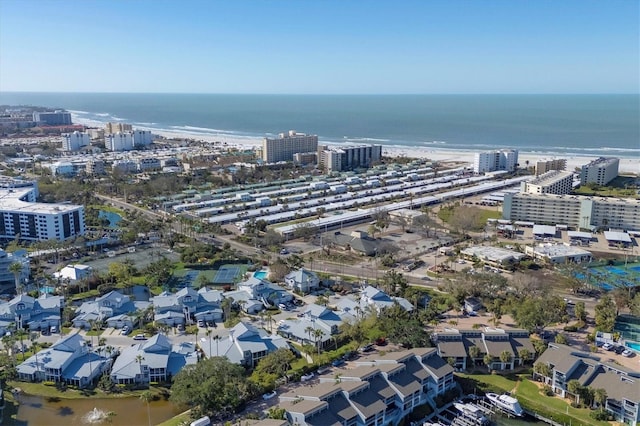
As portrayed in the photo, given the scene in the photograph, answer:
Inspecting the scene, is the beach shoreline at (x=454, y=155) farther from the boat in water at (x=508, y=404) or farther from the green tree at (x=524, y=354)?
the boat in water at (x=508, y=404)

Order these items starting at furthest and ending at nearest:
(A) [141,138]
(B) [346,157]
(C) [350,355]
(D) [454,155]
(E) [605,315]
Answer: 1. (A) [141,138]
2. (D) [454,155]
3. (B) [346,157]
4. (E) [605,315]
5. (C) [350,355]

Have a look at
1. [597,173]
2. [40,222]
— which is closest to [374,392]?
[40,222]

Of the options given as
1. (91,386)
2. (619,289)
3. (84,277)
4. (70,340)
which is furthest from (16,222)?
(619,289)

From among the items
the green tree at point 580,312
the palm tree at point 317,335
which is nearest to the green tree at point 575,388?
the green tree at point 580,312

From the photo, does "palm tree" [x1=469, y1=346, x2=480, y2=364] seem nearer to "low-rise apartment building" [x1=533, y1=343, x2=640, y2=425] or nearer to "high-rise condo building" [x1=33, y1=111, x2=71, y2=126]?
"low-rise apartment building" [x1=533, y1=343, x2=640, y2=425]

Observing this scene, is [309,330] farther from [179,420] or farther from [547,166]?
[547,166]

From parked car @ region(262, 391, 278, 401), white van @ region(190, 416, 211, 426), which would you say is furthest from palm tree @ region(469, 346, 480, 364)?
white van @ region(190, 416, 211, 426)
